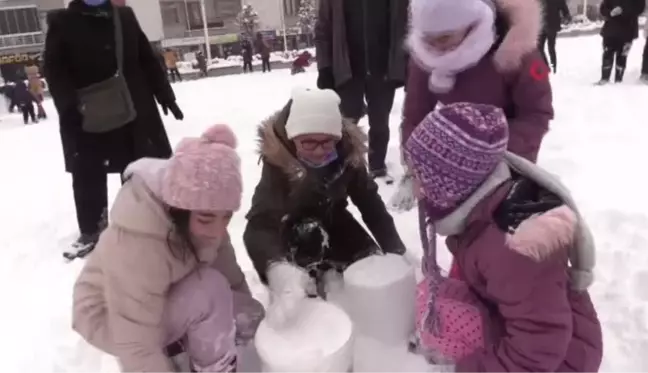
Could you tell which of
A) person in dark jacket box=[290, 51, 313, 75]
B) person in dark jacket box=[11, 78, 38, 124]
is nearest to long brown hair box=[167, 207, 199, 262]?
person in dark jacket box=[11, 78, 38, 124]

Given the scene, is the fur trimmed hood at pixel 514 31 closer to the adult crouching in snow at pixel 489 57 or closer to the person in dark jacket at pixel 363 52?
the adult crouching in snow at pixel 489 57

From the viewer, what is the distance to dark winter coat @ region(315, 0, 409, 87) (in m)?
3.21

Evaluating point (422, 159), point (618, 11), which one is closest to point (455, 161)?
point (422, 159)

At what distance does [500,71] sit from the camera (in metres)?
1.98

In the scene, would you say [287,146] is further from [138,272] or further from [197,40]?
[197,40]

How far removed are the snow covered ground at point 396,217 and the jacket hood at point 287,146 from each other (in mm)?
632

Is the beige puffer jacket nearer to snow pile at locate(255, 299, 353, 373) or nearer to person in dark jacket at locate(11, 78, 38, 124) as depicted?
snow pile at locate(255, 299, 353, 373)

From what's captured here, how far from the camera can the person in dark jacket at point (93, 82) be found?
8.61ft

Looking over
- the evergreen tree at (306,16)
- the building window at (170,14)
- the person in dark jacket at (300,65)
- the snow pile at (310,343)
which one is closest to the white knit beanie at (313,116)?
the snow pile at (310,343)

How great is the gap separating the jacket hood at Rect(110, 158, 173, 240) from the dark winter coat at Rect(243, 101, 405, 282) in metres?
0.53

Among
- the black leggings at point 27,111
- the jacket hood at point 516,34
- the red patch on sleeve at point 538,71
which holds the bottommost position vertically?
the black leggings at point 27,111

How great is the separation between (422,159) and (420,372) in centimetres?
86

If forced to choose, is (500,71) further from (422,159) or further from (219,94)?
(219,94)

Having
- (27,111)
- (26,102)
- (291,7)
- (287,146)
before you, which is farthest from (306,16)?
(287,146)
